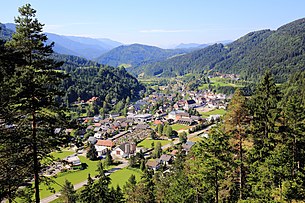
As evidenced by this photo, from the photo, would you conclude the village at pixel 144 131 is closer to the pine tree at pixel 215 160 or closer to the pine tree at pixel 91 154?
the pine tree at pixel 91 154

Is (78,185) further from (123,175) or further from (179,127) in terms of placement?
(179,127)

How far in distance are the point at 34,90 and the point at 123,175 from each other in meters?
34.4

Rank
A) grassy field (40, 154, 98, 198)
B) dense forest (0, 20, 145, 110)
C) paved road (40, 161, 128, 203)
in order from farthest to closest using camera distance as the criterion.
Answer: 1. dense forest (0, 20, 145, 110)
2. grassy field (40, 154, 98, 198)
3. paved road (40, 161, 128, 203)

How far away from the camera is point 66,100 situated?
322ft

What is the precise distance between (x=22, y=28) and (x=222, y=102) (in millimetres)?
103433

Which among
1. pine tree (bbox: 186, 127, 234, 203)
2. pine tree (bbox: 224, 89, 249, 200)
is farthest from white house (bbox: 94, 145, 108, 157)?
pine tree (bbox: 186, 127, 234, 203)

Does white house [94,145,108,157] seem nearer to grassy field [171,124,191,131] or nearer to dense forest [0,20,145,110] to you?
grassy field [171,124,191,131]

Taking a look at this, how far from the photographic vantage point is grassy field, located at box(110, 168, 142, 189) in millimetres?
39469

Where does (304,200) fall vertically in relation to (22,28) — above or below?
below

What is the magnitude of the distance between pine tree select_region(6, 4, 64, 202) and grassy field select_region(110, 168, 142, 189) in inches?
1186

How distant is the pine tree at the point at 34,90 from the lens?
9.38 meters

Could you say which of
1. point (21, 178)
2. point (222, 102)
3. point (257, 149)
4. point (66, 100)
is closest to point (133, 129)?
point (66, 100)

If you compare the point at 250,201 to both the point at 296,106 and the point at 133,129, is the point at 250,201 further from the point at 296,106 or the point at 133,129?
the point at 133,129

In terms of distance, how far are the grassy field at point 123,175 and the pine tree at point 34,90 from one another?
30.1 m
